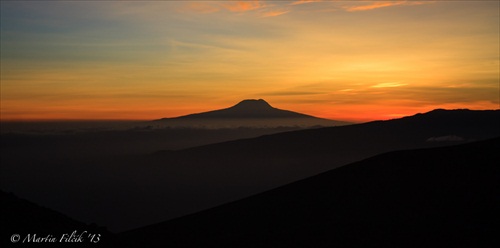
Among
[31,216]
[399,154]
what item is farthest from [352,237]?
[399,154]

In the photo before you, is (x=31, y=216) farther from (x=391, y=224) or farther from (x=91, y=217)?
(x=91, y=217)

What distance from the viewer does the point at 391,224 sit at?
2936 centimetres

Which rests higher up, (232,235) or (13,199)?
(13,199)

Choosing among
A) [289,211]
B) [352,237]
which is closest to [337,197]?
[289,211]

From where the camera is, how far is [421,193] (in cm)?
3691

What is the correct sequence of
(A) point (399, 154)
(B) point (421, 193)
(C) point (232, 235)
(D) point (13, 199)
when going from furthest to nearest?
(A) point (399, 154), (B) point (421, 193), (C) point (232, 235), (D) point (13, 199)

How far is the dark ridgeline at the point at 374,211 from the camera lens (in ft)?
87.6

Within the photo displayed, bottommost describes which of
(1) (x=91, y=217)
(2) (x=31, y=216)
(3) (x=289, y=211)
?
(1) (x=91, y=217)

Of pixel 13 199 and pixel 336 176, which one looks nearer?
pixel 13 199

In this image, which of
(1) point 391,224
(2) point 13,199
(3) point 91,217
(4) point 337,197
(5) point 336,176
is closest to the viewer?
(2) point 13,199

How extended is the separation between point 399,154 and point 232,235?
24041mm

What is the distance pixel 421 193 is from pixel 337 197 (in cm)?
625

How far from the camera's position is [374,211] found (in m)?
34.3

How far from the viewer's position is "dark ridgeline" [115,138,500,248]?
1051 inches
